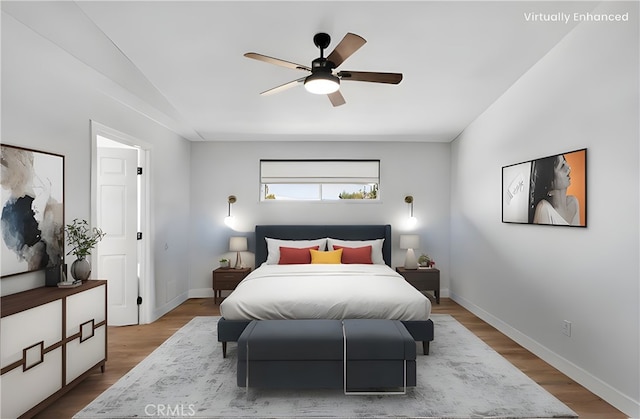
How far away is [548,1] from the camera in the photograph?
8.70ft

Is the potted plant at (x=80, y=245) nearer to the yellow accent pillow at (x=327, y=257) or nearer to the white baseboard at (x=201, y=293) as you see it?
the yellow accent pillow at (x=327, y=257)

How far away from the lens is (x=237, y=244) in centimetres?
553

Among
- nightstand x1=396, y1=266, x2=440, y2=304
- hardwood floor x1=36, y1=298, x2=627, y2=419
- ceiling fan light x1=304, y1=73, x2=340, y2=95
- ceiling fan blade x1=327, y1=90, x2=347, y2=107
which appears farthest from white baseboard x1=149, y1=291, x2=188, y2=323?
ceiling fan light x1=304, y1=73, x2=340, y2=95

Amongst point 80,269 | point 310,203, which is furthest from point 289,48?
point 310,203

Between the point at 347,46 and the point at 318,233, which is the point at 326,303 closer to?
the point at 347,46

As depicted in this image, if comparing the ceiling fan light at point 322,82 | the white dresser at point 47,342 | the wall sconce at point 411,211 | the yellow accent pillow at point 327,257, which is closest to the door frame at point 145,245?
the white dresser at point 47,342

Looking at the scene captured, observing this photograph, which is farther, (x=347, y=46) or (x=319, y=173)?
(x=319, y=173)

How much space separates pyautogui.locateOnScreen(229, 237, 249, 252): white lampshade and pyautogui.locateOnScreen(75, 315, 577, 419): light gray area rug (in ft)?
7.18

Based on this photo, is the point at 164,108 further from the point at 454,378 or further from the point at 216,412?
the point at 454,378

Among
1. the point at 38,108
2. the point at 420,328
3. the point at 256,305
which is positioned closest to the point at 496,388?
the point at 420,328

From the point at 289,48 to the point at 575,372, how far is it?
3479 mm

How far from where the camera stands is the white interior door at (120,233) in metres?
4.40

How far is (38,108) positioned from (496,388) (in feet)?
13.1

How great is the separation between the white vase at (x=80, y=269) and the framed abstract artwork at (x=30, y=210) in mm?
151
